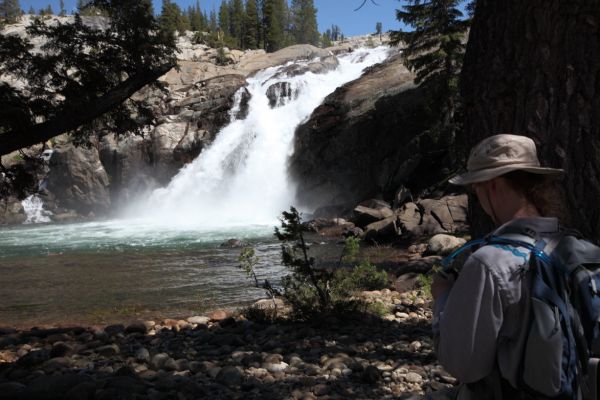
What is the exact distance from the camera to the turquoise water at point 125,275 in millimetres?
8938

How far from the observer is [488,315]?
1.62 meters

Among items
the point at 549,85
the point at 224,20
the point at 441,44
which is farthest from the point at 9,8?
the point at 549,85

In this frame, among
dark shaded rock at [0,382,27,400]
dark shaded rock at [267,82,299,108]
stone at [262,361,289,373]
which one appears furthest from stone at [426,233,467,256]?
dark shaded rock at [267,82,299,108]

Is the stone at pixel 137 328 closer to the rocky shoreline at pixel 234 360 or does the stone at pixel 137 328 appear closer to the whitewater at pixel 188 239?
the rocky shoreline at pixel 234 360

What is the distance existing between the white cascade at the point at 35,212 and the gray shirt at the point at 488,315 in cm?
3400

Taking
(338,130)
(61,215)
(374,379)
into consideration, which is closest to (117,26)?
(374,379)

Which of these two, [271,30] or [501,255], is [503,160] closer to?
[501,255]

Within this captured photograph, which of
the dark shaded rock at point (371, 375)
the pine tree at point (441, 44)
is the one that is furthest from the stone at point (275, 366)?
the pine tree at point (441, 44)

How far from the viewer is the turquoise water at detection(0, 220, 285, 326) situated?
29.3 ft

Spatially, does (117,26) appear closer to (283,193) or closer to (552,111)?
(552,111)

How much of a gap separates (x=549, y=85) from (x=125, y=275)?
35.7ft

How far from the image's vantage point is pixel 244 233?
64.1 feet

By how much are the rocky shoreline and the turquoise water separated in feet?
7.16

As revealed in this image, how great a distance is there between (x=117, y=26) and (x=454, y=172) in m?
15.0
